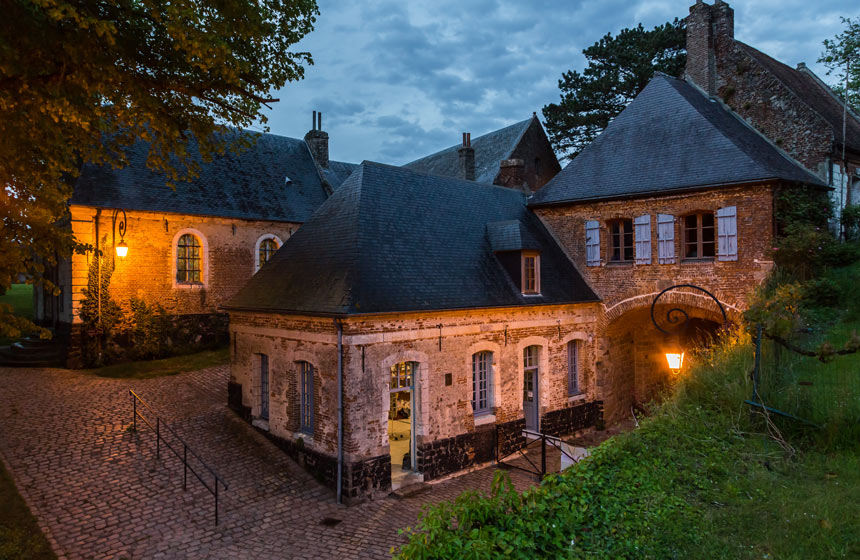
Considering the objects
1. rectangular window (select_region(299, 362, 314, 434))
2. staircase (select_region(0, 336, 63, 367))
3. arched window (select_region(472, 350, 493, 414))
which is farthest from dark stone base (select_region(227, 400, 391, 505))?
staircase (select_region(0, 336, 63, 367))

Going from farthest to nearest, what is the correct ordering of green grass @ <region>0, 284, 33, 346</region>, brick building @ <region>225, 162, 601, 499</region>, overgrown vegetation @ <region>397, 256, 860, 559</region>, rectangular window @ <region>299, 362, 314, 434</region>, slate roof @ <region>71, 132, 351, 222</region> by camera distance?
green grass @ <region>0, 284, 33, 346</region> < slate roof @ <region>71, 132, 351, 222</region> < rectangular window @ <region>299, 362, 314, 434</region> < brick building @ <region>225, 162, 601, 499</region> < overgrown vegetation @ <region>397, 256, 860, 559</region>

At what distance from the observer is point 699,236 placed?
13.2 metres

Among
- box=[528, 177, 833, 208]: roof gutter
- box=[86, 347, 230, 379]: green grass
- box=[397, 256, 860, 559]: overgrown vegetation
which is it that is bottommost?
box=[86, 347, 230, 379]: green grass

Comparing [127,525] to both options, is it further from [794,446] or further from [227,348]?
[227,348]

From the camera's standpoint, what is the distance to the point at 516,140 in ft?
77.6

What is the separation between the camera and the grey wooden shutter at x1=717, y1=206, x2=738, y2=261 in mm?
12438

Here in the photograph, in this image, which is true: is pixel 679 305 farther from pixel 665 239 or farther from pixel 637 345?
pixel 637 345

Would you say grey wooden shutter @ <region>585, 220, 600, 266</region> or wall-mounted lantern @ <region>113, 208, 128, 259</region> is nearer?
grey wooden shutter @ <region>585, 220, 600, 266</region>

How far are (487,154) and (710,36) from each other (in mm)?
11073

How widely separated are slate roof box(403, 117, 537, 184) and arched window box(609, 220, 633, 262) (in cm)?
901

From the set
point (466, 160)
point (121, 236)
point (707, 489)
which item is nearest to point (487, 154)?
point (466, 160)

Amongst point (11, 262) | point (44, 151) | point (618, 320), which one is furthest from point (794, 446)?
point (44, 151)

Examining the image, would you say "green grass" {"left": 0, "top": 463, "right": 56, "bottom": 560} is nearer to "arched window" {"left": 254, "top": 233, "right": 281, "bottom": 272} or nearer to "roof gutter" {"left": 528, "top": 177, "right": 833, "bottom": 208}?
"arched window" {"left": 254, "top": 233, "right": 281, "bottom": 272}

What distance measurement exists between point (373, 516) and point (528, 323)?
19.6 ft
